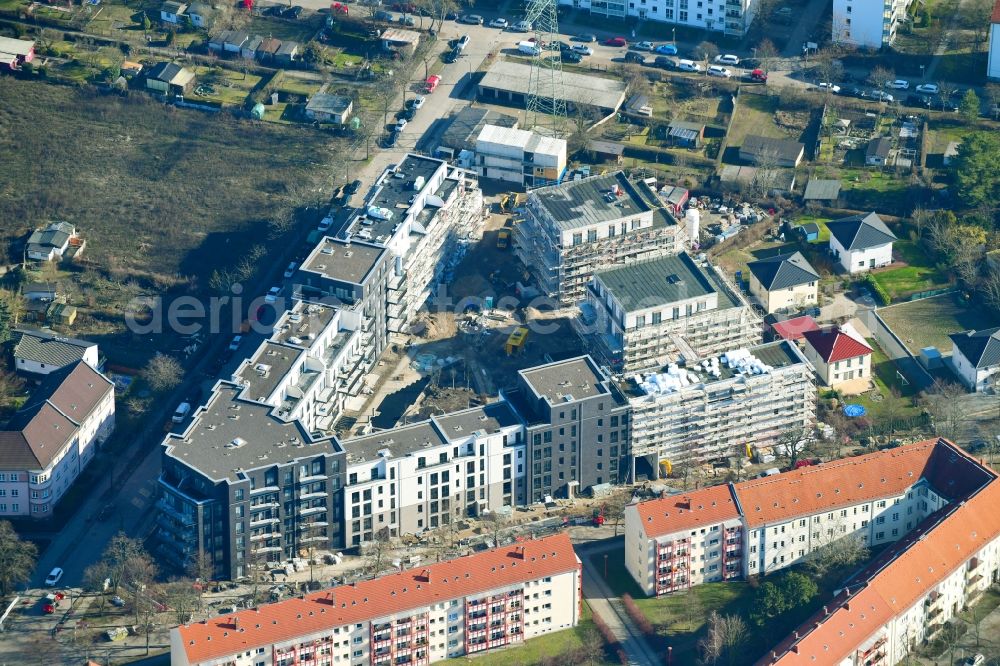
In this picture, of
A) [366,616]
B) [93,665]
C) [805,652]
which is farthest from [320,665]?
[805,652]

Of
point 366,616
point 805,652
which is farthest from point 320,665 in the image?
point 805,652

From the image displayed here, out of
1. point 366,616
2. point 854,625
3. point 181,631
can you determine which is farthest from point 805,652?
point 181,631

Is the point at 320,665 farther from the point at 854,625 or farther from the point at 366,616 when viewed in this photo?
the point at 854,625

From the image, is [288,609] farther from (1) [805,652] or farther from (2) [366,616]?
(1) [805,652]

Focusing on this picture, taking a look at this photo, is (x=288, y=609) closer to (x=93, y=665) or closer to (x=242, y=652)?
(x=242, y=652)

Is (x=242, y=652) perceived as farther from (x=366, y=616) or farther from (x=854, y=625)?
(x=854, y=625)
